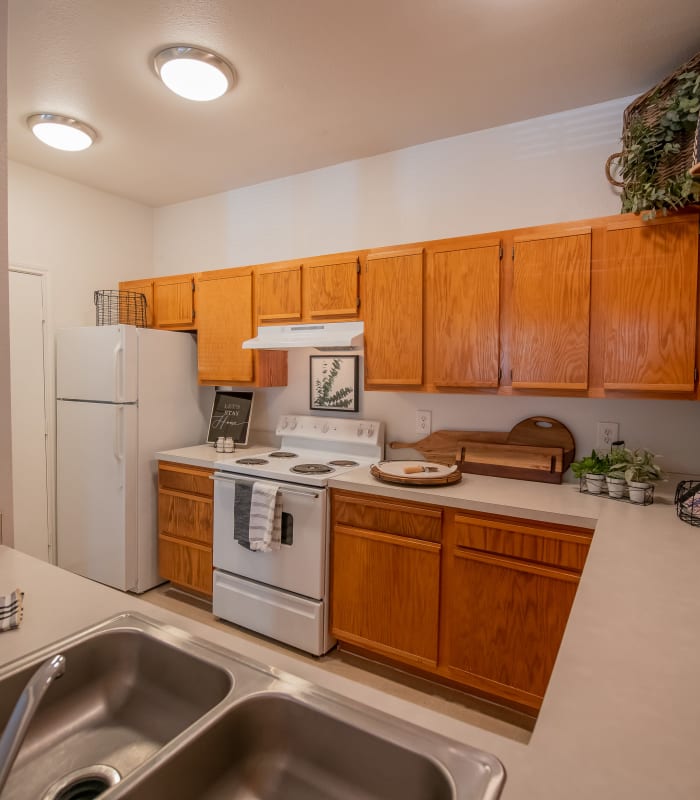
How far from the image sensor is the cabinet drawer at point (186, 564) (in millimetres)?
3025

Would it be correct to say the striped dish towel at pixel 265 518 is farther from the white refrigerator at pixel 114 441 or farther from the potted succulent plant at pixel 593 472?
the potted succulent plant at pixel 593 472

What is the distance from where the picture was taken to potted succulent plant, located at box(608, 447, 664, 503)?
6.60 ft

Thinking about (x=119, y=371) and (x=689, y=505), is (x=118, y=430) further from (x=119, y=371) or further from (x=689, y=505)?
(x=689, y=505)

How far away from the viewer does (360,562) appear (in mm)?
2422

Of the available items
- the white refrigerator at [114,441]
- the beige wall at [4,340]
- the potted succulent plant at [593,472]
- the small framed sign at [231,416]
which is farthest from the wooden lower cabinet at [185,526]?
the potted succulent plant at [593,472]

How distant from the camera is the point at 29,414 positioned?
10.7 feet

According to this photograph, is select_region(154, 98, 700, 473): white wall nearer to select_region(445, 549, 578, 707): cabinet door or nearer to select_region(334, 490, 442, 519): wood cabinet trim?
select_region(334, 490, 442, 519): wood cabinet trim

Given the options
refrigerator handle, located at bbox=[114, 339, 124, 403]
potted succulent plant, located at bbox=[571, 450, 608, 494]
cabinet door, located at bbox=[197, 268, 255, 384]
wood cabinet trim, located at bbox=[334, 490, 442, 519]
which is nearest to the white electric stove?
wood cabinet trim, located at bbox=[334, 490, 442, 519]

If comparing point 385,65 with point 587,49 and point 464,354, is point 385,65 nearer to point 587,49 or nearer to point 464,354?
point 587,49

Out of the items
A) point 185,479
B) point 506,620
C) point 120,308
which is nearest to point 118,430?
point 185,479

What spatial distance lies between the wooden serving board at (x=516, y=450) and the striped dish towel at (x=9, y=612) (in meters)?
2.06

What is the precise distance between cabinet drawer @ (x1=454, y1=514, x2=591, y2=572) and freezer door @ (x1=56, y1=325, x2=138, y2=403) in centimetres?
217

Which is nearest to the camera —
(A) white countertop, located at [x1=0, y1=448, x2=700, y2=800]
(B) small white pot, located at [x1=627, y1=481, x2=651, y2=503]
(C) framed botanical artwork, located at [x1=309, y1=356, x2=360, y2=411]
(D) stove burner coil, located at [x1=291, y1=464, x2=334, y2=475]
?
(A) white countertop, located at [x1=0, y1=448, x2=700, y2=800]

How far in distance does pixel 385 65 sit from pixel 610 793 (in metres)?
2.43
